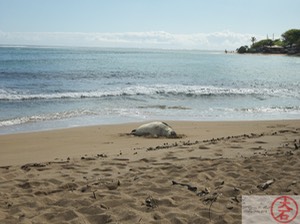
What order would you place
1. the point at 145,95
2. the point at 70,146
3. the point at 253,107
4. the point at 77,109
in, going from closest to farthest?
the point at 70,146 < the point at 77,109 < the point at 253,107 < the point at 145,95

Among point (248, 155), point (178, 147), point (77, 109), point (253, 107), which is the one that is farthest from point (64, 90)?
point (248, 155)

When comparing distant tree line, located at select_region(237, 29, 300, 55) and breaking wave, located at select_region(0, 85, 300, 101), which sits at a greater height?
distant tree line, located at select_region(237, 29, 300, 55)

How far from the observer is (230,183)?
4785 mm

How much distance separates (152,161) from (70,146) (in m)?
2.85

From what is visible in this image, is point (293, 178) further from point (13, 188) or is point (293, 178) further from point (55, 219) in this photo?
point (13, 188)

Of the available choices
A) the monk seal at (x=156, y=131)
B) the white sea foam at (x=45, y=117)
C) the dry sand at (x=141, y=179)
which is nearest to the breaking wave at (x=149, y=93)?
the white sea foam at (x=45, y=117)

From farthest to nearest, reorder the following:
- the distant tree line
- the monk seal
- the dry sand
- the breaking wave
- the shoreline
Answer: the distant tree line < the breaking wave < the monk seal < the shoreline < the dry sand

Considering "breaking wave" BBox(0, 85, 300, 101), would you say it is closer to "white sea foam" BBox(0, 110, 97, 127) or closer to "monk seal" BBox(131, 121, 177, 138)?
"white sea foam" BBox(0, 110, 97, 127)

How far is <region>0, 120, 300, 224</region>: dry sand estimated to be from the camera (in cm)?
396

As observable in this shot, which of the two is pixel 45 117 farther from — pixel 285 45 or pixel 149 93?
pixel 285 45

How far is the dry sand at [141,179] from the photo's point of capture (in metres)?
3.96

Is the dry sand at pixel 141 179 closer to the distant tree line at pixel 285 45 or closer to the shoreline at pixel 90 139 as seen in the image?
the shoreline at pixel 90 139

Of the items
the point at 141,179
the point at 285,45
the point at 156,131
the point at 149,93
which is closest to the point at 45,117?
the point at 156,131

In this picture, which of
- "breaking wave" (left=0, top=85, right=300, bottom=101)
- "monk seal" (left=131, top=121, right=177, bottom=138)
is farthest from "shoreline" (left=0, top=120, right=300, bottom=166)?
"breaking wave" (left=0, top=85, right=300, bottom=101)
